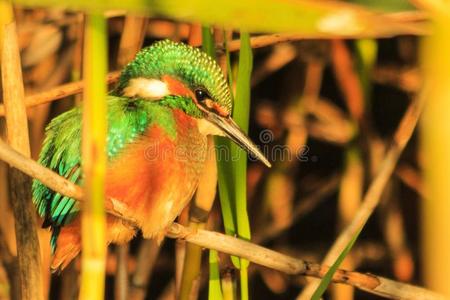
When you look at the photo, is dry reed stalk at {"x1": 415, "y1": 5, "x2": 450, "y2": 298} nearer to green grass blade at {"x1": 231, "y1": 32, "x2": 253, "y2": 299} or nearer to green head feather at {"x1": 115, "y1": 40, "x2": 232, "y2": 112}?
green grass blade at {"x1": 231, "y1": 32, "x2": 253, "y2": 299}

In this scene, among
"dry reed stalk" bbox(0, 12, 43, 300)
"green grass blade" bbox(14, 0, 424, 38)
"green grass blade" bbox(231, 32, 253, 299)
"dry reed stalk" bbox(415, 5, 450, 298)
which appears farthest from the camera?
"green grass blade" bbox(231, 32, 253, 299)

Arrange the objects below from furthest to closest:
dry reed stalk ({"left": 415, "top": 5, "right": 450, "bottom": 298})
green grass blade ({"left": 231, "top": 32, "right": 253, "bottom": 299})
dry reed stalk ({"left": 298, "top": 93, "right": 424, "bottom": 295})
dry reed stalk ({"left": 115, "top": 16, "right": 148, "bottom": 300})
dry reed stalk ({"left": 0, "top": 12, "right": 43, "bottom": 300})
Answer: dry reed stalk ({"left": 115, "top": 16, "right": 148, "bottom": 300}) → dry reed stalk ({"left": 298, "top": 93, "right": 424, "bottom": 295}) → green grass blade ({"left": 231, "top": 32, "right": 253, "bottom": 299}) → dry reed stalk ({"left": 0, "top": 12, "right": 43, "bottom": 300}) → dry reed stalk ({"left": 415, "top": 5, "right": 450, "bottom": 298})

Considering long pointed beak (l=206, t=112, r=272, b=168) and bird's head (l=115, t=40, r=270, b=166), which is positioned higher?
bird's head (l=115, t=40, r=270, b=166)

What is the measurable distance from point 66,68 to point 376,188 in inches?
56.7

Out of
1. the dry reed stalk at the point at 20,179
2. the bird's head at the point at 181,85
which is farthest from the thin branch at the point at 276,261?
the bird's head at the point at 181,85

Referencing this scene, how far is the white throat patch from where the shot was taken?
2199 mm

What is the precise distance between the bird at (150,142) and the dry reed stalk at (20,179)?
0.79 ft

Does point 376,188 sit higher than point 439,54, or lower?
lower

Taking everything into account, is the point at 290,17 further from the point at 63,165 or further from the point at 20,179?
the point at 63,165

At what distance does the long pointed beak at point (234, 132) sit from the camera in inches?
82.0

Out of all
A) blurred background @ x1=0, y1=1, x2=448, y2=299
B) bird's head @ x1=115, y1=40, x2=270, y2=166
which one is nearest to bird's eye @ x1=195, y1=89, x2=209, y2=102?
bird's head @ x1=115, y1=40, x2=270, y2=166

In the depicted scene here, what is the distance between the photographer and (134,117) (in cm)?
210

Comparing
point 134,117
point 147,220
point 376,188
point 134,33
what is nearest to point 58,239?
point 147,220

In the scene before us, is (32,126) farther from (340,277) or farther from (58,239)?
(340,277)
